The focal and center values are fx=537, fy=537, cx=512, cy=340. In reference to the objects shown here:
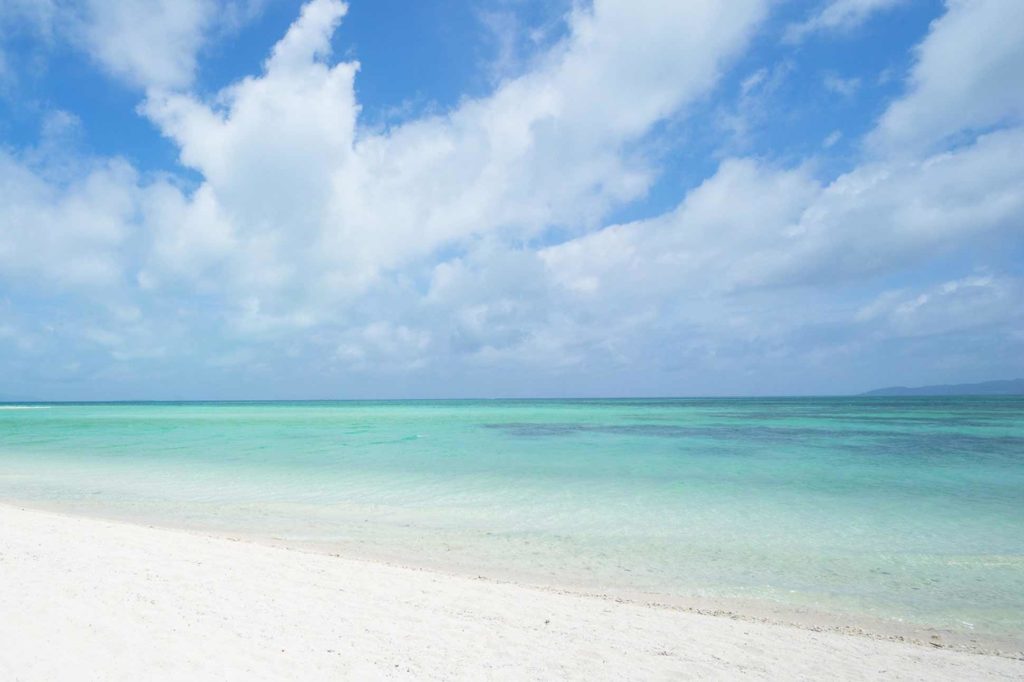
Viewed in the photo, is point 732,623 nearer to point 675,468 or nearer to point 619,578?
point 619,578

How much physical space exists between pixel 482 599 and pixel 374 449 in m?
19.8

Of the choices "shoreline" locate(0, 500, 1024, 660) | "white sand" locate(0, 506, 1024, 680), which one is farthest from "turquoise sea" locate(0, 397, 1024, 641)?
"white sand" locate(0, 506, 1024, 680)

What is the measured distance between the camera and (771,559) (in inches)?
360

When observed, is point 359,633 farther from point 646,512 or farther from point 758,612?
point 646,512

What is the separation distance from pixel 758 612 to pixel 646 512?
5.32 metres

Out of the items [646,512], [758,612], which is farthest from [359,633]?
[646,512]

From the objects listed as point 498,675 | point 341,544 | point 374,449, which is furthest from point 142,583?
point 374,449

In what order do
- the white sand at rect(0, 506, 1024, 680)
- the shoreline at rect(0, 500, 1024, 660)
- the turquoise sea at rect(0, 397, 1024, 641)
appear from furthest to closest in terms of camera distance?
the turquoise sea at rect(0, 397, 1024, 641)
the shoreline at rect(0, 500, 1024, 660)
the white sand at rect(0, 506, 1024, 680)

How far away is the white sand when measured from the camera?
4.84m

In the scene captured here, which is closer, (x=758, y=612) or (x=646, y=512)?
(x=758, y=612)

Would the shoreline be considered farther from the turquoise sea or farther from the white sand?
the white sand

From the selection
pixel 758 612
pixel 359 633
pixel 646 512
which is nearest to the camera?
pixel 359 633

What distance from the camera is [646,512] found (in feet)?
40.6

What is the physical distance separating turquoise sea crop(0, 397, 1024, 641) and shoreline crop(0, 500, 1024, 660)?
2.8 inches
